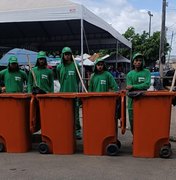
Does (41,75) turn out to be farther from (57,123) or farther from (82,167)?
(82,167)

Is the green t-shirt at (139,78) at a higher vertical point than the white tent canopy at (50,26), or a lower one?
lower


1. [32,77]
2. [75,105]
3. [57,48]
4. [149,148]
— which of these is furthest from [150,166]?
[57,48]

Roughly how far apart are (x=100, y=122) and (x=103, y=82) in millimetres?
936

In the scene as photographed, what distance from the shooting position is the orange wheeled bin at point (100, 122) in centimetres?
652

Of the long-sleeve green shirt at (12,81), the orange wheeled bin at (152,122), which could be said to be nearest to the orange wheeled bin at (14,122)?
the long-sleeve green shirt at (12,81)

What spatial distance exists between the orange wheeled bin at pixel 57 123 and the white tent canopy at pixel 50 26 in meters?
6.36

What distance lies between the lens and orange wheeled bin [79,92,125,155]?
6.52 m

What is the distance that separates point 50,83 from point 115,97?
1.75 m

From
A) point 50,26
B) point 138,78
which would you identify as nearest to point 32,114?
point 138,78

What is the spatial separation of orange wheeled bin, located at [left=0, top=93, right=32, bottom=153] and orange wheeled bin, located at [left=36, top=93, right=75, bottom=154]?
34 centimetres

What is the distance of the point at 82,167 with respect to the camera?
6031mm

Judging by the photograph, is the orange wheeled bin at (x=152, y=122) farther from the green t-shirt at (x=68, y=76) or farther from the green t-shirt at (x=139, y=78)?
the green t-shirt at (x=68, y=76)

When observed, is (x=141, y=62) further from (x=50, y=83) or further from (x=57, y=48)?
(x=57, y=48)

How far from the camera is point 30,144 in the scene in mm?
7281
